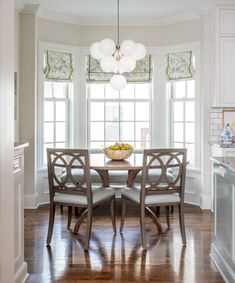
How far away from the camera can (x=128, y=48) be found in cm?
445

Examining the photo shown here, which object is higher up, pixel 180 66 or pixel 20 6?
pixel 20 6

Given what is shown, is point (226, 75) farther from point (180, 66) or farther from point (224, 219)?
point (224, 219)

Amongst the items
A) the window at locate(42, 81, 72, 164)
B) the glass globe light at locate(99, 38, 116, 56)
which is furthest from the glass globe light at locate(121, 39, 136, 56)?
the window at locate(42, 81, 72, 164)

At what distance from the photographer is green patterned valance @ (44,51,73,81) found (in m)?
5.93

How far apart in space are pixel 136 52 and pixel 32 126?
1.92m

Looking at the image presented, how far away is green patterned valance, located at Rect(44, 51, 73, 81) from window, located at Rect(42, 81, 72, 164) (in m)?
0.11

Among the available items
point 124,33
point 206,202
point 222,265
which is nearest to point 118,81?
point 124,33

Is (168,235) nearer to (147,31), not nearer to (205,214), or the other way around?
(205,214)

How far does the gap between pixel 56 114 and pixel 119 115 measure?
1.04m

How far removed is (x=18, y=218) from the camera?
2.89 m

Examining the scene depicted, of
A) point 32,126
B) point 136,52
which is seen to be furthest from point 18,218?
point 32,126

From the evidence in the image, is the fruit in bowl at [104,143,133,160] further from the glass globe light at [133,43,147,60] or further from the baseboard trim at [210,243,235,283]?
the baseboard trim at [210,243,235,283]

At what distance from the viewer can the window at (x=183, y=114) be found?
6.00m

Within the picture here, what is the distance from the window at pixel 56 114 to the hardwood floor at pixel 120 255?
1.55m
